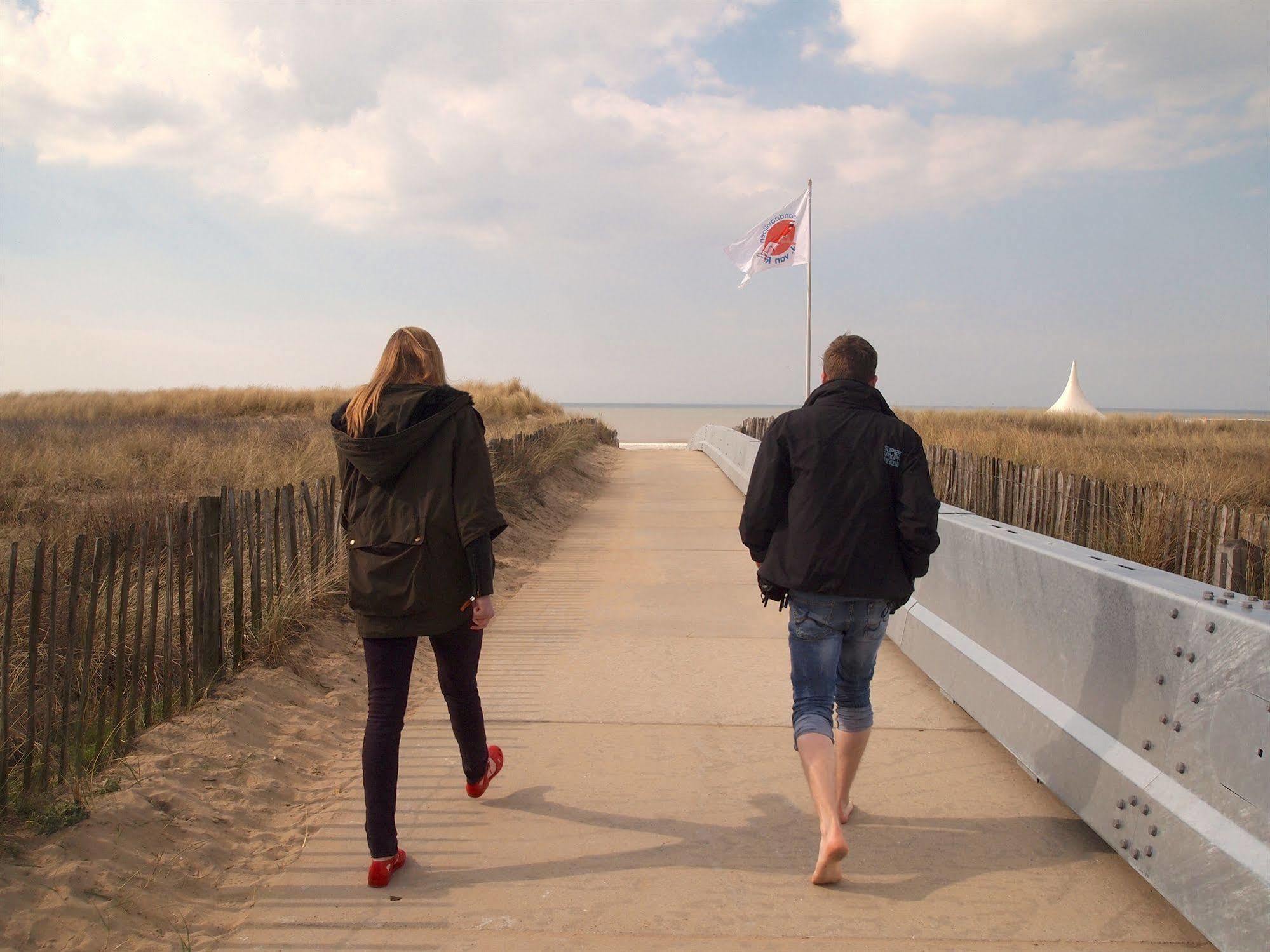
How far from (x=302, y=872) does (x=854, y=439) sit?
2.54 meters

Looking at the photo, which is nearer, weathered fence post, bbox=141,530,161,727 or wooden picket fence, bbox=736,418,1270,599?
weathered fence post, bbox=141,530,161,727

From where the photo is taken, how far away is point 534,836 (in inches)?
146

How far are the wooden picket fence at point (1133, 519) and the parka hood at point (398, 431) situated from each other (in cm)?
383

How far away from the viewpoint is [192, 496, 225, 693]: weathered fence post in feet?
15.7

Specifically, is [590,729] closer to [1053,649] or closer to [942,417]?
[1053,649]

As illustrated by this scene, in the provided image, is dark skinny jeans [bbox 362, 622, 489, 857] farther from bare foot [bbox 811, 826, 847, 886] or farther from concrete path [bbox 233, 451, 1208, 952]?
bare foot [bbox 811, 826, 847, 886]

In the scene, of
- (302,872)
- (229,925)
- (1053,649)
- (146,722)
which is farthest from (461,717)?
(1053,649)

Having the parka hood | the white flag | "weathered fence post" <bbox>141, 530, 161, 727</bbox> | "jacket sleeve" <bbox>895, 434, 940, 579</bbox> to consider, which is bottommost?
"weathered fence post" <bbox>141, 530, 161, 727</bbox>

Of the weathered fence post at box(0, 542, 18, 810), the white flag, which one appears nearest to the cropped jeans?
the weathered fence post at box(0, 542, 18, 810)

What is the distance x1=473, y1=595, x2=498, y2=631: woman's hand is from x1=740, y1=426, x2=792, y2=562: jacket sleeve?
38.1 inches

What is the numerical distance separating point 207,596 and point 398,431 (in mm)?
2144

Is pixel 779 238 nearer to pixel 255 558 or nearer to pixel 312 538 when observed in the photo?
pixel 312 538

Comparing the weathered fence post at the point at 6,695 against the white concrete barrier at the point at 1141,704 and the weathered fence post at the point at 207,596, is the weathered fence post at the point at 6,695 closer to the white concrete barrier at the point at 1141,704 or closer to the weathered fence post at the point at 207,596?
the weathered fence post at the point at 207,596

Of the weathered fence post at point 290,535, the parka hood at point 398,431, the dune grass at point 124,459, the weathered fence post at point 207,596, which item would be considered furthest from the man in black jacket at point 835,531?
the dune grass at point 124,459
